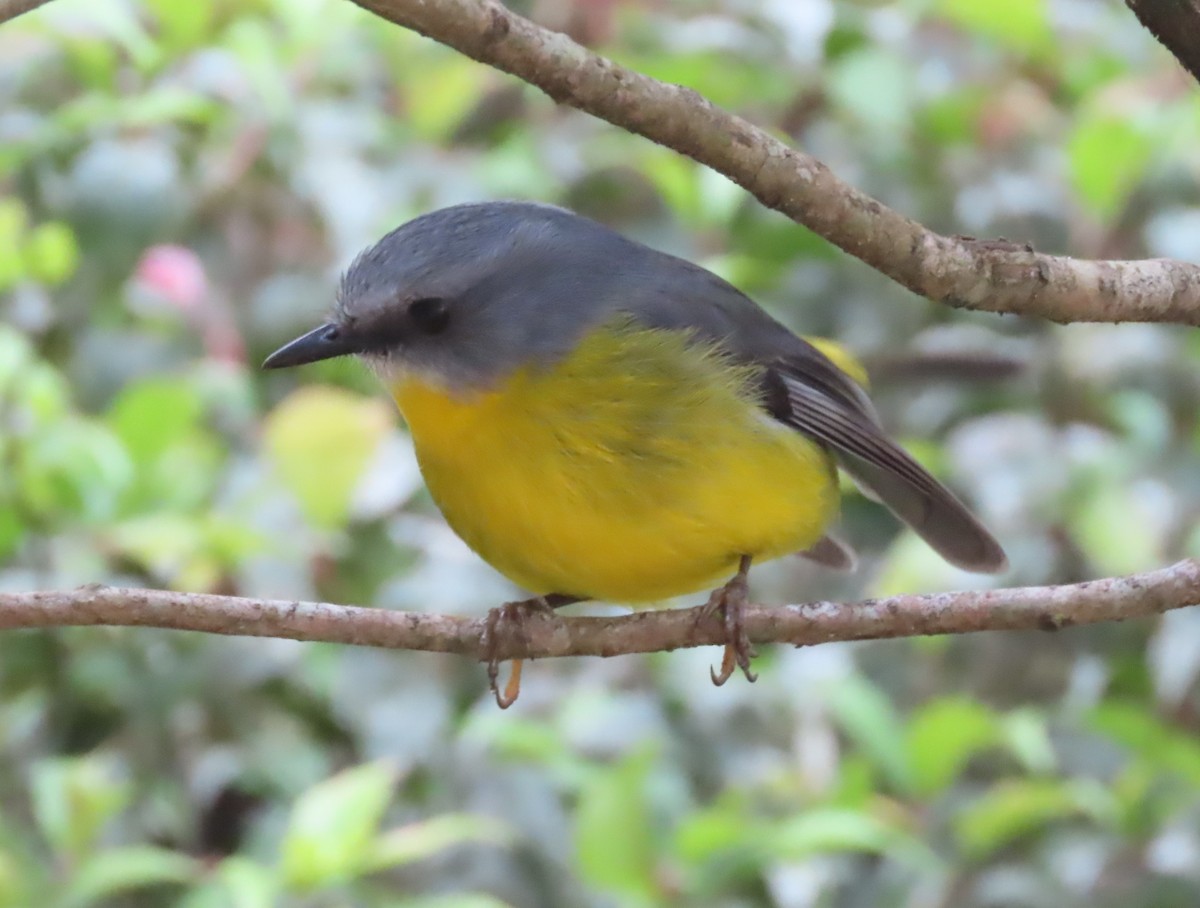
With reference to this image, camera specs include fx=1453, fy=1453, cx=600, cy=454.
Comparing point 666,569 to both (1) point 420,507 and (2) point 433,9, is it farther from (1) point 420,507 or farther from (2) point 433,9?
(1) point 420,507

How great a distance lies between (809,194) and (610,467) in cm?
73

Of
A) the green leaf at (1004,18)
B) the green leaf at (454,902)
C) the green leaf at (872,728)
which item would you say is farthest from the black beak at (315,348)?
the green leaf at (1004,18)

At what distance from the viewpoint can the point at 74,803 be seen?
2.58 metres

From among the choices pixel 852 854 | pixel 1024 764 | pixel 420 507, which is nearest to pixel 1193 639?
pixel 1024 764

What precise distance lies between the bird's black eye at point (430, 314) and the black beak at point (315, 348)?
108 mm

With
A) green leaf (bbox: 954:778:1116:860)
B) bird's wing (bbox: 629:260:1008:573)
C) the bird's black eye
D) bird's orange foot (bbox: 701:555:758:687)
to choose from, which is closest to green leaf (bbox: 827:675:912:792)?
green leaf (bbox: 954:778:1116:860)

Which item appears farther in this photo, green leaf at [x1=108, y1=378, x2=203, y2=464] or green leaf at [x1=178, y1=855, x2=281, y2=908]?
green leaf at [x1=108, y1=378, x2=203, y2=464]

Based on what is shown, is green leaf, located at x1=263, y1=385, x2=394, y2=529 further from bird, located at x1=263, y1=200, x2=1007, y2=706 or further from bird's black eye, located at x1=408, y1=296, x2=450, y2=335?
bird's black eye, located at x1=408, y1=296, x2=450, y2=335

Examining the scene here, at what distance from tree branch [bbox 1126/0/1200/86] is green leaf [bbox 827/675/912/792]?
1749mm

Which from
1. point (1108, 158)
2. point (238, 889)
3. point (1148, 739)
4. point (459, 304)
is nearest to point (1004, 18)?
point (1108, 158)

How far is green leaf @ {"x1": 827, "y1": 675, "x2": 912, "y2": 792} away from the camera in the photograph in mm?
3045

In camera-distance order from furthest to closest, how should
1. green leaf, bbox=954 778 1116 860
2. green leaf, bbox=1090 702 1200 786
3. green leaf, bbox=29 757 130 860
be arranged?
green leaf, bbox=1090 702 1200 786, green leaf, bbox=954 778 1116 860, green leaf, bbox=29 757 130 860

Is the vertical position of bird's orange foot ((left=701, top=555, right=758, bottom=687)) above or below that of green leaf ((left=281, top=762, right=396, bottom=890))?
above

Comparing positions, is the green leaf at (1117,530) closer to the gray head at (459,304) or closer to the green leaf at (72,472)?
the gray head at (459,304)
